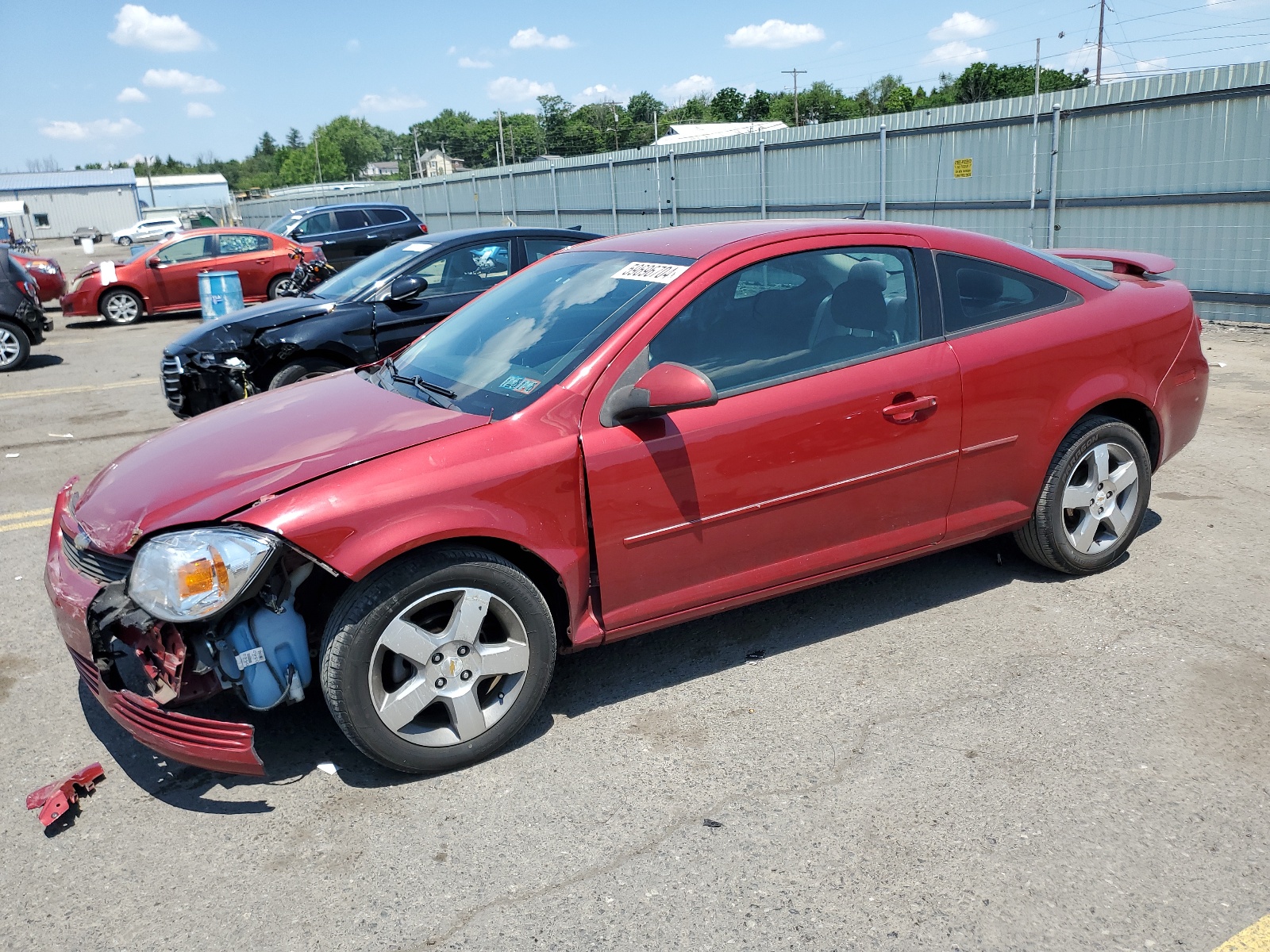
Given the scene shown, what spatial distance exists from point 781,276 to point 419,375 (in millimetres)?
1488

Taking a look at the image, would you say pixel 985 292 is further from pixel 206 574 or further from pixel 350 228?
pixel 350 228

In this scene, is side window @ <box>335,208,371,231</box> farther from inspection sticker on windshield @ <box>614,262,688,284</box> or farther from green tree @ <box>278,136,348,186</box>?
green tree @ <box>278,136,348,186</box>

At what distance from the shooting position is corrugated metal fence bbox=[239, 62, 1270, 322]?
35.4 ft

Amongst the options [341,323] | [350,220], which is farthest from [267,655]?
[350,220]

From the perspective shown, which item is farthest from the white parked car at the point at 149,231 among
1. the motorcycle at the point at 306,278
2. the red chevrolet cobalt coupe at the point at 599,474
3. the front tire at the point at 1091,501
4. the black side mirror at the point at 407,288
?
the front tire at the point at 1091,501

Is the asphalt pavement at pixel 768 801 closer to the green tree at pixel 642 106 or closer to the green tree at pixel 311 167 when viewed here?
the green tree at pixel 642 106

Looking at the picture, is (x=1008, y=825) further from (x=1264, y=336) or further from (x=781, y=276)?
(x=1264, y=336)

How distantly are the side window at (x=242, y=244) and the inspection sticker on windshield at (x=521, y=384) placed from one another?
15.3 metres

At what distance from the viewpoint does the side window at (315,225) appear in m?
19.4

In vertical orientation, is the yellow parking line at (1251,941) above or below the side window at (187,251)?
below

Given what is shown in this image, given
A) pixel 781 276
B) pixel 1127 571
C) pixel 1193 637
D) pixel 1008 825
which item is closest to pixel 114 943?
pixel 1008 825

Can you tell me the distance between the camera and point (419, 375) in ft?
13.1

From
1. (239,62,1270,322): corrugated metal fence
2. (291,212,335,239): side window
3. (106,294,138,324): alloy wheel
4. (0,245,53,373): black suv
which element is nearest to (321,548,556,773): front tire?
(239,62,1270,322): corrugated metal fence

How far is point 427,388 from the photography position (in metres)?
3.79
